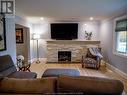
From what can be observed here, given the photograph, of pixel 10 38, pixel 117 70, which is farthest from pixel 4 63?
pixel 117 70

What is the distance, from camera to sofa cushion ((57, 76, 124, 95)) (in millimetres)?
1513

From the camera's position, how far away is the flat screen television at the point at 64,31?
324 inches

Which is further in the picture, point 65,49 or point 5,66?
point 65,49

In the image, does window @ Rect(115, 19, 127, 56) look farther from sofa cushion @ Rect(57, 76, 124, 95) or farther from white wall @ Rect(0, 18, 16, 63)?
sofa cushion @ Rect(57, 76, 124, 95)

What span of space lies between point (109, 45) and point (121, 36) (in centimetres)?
103

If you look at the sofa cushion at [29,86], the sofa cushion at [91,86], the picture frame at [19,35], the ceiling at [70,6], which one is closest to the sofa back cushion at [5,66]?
the ceiling at [70,6]

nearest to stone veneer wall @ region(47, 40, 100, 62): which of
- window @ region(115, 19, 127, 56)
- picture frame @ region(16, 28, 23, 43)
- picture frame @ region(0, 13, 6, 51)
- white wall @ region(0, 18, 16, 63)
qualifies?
picture frame @ region(16, 28, 23, 43)

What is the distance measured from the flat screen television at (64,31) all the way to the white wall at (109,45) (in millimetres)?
1438

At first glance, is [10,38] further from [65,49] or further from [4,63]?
[65,49]

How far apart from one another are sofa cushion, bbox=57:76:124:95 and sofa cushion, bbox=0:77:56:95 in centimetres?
11

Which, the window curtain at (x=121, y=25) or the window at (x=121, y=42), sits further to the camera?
the window at (x=121, y=42)

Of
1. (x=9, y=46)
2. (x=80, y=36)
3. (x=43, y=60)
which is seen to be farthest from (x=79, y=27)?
(x=9, y=46)

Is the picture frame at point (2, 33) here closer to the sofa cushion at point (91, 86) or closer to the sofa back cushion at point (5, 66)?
the sofa back cushion at point (5, 66)

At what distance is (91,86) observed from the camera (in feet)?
5.03
